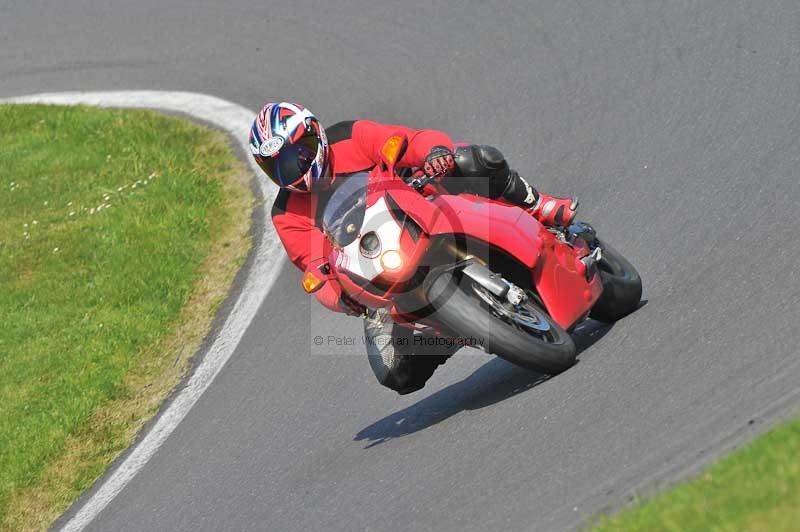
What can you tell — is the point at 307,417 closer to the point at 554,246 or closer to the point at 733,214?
the point at 554,246

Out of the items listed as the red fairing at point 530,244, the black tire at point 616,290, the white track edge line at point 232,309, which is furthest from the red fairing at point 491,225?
the white track edge line at point 232,309

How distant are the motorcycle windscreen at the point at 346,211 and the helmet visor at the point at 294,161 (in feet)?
1.01

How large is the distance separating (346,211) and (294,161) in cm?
60

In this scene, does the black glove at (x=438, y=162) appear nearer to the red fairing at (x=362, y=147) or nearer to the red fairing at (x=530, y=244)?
the red fairing at (x=530, y=244)

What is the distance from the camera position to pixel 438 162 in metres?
6.54

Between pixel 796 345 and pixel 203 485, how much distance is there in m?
3.60

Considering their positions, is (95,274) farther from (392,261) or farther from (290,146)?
(392,261)

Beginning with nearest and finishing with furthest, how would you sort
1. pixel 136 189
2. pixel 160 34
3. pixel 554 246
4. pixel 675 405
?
pixel 675 405 → pixel 554 246 → pixel 136 189 → pixel 160 34

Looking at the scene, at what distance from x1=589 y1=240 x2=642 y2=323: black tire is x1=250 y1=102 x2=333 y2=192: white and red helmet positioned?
165 centimetres

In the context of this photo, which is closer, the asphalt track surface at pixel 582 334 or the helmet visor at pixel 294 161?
the asphalt track surface at pixel 582 334

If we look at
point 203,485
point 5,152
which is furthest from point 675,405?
point 5,152

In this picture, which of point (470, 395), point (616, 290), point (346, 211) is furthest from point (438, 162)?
point (470, 395)

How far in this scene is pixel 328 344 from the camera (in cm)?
919

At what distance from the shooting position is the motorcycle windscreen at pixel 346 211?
6332mm
